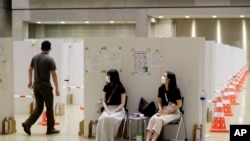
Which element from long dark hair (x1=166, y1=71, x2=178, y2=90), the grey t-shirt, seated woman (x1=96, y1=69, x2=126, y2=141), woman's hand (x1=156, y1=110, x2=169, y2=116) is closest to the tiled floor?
seated woman (x1=96, y1=69, x2=126, y2=141)

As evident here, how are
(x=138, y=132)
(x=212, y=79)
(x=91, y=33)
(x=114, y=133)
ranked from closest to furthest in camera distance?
(x=114, y=133), (x=138, y=132), (x=212, y=79), (x=91, y=33)

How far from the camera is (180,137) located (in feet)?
27.2

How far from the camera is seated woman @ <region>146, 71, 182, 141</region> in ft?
25.0

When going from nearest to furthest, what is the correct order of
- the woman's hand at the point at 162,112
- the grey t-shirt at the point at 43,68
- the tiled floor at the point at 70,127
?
the woman's hand at the point at 162,112, the tiled floor at the point at 70,127, the grey t-shirt at the point at 43,68

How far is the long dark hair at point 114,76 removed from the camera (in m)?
8.20

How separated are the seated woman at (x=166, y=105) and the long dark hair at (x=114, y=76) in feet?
2.62

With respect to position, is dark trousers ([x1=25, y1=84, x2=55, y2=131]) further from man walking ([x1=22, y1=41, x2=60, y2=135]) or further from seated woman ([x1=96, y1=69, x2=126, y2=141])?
seated woman ([x1=96, y1=69, x2=126, y2=141])

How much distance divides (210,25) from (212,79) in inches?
757

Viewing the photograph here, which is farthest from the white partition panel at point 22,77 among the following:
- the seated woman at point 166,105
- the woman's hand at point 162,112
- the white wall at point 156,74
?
the woman's hand at point 162,112

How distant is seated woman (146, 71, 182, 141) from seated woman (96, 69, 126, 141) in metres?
0.63

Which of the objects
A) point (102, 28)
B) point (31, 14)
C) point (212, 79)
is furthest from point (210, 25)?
point (212, 79)

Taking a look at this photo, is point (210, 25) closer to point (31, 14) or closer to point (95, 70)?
point (31, 14)

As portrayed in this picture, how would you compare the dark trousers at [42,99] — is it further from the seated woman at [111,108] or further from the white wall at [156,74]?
the seated woman at [111,108]

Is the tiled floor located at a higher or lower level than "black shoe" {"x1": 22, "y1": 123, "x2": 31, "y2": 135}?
lower
